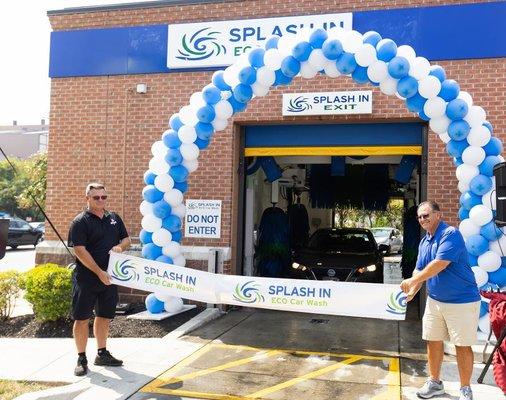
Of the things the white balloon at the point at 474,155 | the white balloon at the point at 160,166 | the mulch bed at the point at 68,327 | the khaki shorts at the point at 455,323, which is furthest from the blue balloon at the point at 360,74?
the mulch bed at the point at 68,327

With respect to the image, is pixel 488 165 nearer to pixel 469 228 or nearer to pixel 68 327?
pixel 469 228

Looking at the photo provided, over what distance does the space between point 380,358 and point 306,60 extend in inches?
158

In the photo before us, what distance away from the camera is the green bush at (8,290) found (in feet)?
25.8

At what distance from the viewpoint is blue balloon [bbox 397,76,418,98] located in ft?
21.7

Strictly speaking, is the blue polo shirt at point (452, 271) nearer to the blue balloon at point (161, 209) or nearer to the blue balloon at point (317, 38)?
the blue balloon at point (317, 38)

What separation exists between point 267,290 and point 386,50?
3456 mm

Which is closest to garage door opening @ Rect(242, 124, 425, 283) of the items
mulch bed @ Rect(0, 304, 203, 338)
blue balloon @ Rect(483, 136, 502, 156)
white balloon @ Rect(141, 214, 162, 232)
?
blue balloon @ Rect(483, 136, 502, 156)

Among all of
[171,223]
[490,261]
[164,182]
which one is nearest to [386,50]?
[490,261]

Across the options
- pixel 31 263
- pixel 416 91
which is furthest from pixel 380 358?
pixel 31 263

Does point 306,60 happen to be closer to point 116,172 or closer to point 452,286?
point 452,286

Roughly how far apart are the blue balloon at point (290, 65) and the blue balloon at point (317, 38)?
323mm

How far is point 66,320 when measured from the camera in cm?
760

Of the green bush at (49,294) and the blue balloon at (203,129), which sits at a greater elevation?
the blue balloon at (203,129)

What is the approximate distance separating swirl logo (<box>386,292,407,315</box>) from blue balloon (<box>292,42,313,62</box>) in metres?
3.35
